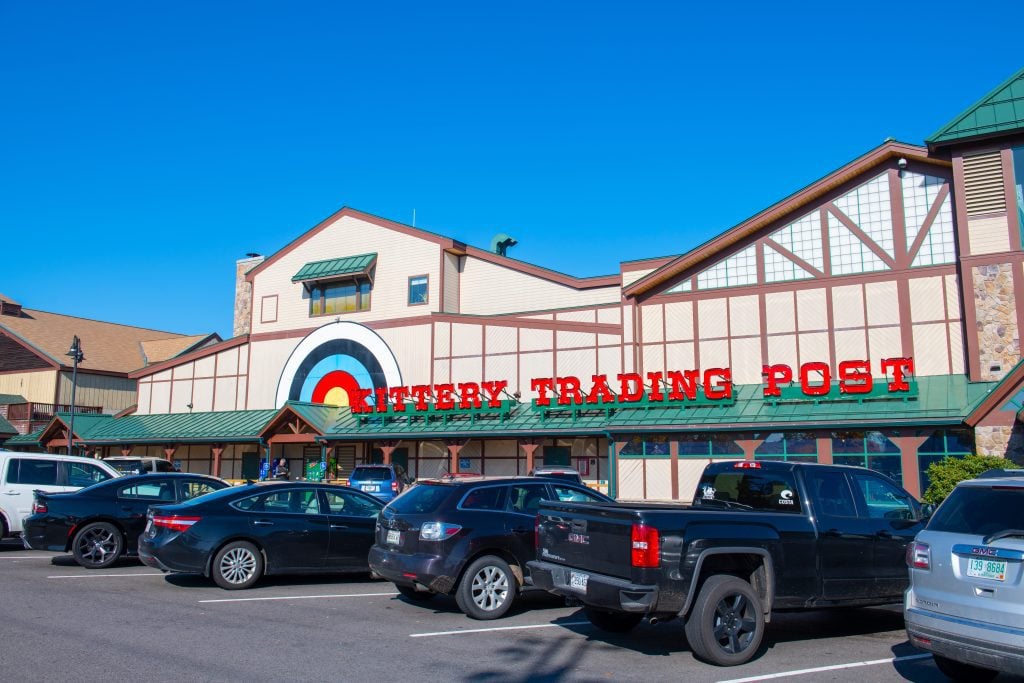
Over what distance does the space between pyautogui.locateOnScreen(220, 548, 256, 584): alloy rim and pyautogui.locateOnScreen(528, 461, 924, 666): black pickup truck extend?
484 centimetres

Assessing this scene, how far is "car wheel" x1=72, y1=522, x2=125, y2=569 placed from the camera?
13.8 metres

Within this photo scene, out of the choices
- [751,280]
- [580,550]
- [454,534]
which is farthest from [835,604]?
[751,280]

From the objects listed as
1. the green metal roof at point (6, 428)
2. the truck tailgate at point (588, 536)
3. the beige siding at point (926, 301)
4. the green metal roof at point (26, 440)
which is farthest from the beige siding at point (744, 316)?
the green metal roof at point (6, 428)

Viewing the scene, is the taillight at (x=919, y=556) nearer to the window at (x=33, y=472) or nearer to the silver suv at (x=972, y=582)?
the silver suv at (x=972, y=582)

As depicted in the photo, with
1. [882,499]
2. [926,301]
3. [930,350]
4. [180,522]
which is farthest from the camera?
[926,301]

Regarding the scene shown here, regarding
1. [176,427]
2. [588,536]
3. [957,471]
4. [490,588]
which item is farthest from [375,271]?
[588,536]

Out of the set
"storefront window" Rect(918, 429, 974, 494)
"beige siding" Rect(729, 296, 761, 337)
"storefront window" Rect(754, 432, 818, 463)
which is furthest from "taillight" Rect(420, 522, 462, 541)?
"beige siding" Rect(729, 296, 761, 337)

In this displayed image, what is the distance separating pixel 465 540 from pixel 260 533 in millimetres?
3610

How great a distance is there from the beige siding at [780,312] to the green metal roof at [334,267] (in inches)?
687

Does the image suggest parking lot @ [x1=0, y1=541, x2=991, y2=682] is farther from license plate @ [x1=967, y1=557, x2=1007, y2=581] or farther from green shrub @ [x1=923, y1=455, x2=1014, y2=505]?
green shrub @ [x1=923, y1=455, x2=1014, y2=505]

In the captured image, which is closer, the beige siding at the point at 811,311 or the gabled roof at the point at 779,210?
the gabled roof at the point at 779,210

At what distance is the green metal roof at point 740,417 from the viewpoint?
2373 cm

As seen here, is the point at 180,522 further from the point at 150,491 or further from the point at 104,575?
the point at 150,491

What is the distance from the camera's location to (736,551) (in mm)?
8047
